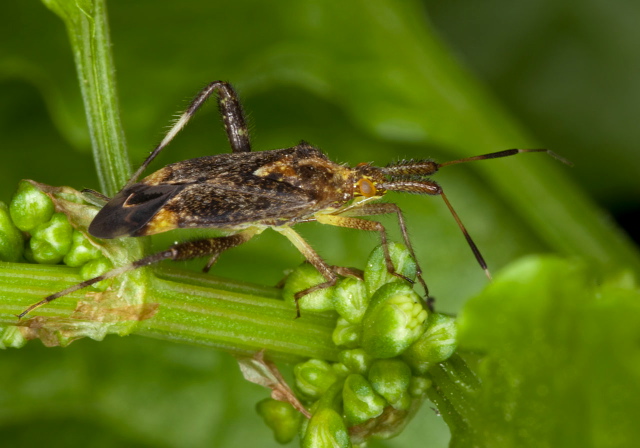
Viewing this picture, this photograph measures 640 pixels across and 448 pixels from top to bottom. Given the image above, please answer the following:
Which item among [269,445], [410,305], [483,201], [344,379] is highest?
[410,305]

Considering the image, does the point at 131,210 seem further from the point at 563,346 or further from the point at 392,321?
the point at 563,346

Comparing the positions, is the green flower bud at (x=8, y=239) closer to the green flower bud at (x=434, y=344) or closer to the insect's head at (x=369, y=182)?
the green flower bud at (x=434, y=344)

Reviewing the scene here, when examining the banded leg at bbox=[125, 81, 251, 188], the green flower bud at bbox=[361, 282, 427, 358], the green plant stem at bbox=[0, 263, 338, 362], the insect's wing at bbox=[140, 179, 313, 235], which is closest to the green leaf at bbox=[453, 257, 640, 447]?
the green flower bud at bbox=[361, 282, 427, 358]

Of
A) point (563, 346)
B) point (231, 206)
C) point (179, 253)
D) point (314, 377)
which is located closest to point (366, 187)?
point (231, 206)

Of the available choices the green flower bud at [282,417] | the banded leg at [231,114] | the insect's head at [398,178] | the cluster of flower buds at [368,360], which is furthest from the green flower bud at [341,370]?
the banded leg at [231,114]

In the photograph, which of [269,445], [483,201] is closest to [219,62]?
[483,201]

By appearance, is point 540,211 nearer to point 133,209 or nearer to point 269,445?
point 269,445
